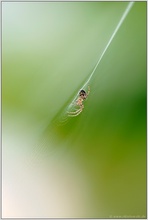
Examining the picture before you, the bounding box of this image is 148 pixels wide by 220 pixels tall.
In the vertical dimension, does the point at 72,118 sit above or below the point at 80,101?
below

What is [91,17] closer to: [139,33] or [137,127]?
[139,33]

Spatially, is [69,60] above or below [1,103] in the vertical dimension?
above

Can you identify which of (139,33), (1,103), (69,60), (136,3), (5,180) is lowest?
(5,180)

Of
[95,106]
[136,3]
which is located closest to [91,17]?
[136,3]

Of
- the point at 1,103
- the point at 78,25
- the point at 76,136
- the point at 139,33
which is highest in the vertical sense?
the point at 139,33

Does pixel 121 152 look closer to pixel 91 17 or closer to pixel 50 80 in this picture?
pixel 50 80

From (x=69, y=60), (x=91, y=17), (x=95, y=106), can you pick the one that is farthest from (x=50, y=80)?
(x=91, y=17)

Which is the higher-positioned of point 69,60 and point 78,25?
point 78,25
